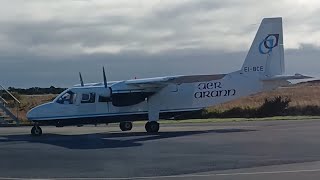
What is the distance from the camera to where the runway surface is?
15680mm

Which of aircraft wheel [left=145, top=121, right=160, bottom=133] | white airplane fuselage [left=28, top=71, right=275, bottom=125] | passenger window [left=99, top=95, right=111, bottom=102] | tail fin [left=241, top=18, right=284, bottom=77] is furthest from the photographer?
tail fin [left=241, top=18, right=284, bottom=77]

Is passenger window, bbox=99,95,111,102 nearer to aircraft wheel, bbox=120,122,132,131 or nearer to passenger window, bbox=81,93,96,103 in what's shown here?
passenger window, bbox=81,93,96,103

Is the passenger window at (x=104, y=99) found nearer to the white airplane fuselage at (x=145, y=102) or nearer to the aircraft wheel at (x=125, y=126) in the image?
the white airplane fuselage at (x=145, y=102)

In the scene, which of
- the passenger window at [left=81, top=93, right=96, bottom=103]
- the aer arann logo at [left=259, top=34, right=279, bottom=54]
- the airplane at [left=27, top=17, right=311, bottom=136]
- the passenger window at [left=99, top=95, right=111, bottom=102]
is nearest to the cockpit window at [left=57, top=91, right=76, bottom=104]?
the airplane at [left=27, top=17, right=311, bottom=136]

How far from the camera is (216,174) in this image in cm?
1537

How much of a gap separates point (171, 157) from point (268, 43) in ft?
53.3

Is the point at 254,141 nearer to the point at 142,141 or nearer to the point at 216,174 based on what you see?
the point at 142,141

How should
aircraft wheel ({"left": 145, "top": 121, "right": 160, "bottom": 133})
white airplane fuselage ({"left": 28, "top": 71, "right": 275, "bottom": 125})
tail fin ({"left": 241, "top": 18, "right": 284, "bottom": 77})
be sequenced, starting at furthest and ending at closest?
1. tail fin ({"left": 241, "top": 18, "right": 284, "bottom": 77})
2. aircraft wheel ({"left": 145, "top": 121, "right": 160, "bottom": 133})
3. white airplane fuselage ({"left": 28, "top": 71, "right": 275, "bottom": 125})

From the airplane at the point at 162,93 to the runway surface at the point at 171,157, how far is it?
3.97 m

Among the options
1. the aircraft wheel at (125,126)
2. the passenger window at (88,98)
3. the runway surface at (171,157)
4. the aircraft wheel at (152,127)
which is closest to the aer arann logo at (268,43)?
the runway surface at (171,157)

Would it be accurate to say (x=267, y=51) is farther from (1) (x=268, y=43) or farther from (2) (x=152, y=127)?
(2) (x=152, y=127)

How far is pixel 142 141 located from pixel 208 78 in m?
6.74

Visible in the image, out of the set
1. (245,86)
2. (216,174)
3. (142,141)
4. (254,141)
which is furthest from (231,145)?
(245,86)

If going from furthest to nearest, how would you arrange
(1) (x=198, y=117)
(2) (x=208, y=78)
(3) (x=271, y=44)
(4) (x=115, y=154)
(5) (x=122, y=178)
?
1. (1) (x=198, y=117)
2. (3) (x=271, y=44)
3. (2) (x=208, y=78)
4. (4) (x=115, y=154)
5. (5) (x=122, y=178)
